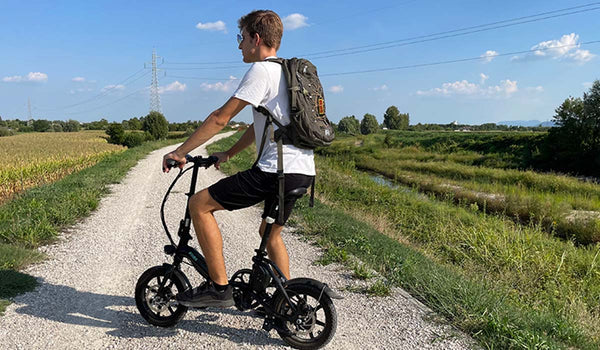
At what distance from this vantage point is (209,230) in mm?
2953

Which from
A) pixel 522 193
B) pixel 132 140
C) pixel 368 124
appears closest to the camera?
pixel 522 193

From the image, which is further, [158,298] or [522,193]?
[522,193]

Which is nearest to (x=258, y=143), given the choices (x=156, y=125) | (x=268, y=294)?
(x=268, y=294)

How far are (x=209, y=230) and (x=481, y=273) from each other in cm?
492

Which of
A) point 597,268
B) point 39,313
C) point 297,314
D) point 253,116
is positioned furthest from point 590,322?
point 39,313

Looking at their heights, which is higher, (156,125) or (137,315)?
(156,125)

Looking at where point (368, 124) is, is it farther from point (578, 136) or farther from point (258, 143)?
point (258, 143)

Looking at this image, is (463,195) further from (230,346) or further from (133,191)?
(230,346)

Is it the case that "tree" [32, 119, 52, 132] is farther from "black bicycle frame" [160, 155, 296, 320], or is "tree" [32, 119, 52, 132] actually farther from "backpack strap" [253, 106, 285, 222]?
"backpack strap" [253, 106, 285, 222]

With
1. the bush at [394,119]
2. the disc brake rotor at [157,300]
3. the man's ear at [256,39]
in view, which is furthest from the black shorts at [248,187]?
the bush at [394,119]

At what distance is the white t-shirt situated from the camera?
2.67 m

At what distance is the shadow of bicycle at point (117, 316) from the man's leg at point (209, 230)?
626 mm

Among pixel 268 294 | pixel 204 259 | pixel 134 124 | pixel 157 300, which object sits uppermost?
pixel 134 124

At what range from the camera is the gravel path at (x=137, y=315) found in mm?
3242
